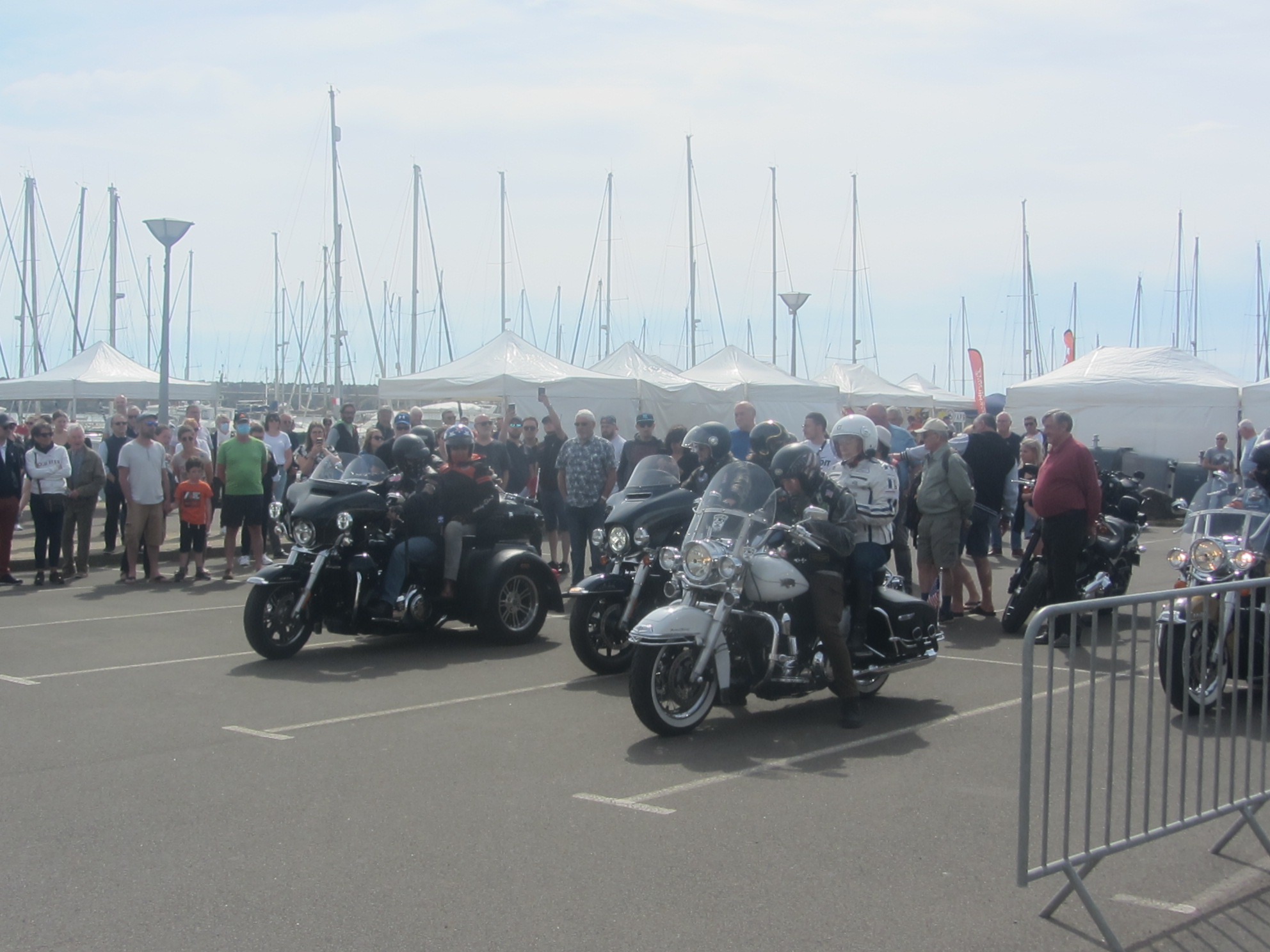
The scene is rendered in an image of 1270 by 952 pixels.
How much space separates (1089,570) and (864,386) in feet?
94.6

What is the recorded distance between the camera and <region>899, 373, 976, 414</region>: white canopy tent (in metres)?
42.8

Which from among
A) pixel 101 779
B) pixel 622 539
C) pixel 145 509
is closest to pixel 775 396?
pixel 145 509

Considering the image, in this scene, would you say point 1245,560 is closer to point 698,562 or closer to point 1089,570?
point 698,562

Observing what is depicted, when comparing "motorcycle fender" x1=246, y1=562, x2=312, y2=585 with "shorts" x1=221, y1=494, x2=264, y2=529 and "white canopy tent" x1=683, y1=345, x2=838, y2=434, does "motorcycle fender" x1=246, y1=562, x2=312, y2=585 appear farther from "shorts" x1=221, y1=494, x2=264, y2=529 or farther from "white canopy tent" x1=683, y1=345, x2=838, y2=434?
"white canopy tent" x1=683, y1=345, x2=838, y2=434

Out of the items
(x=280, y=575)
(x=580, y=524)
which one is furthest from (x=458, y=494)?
(x=580, y=524)

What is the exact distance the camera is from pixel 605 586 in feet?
29.4

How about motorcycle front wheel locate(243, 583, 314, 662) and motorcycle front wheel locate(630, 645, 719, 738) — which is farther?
motorcycle front wheel locate(243, 583, 314, 662)

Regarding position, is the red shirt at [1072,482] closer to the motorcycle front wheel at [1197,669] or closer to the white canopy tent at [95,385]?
the motorcycle front wheel at [1197,669]

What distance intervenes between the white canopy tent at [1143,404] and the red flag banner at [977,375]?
458cm

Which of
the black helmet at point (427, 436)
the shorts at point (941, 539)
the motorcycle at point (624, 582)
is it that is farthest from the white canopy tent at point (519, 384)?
the motorcycle at point (624, 582)

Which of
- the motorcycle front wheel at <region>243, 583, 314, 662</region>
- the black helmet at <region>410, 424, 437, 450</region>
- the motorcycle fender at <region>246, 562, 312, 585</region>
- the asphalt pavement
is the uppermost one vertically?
the black helmet at <region>410, 424, 437, 450</region>

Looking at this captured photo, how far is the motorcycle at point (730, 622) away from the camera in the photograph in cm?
689

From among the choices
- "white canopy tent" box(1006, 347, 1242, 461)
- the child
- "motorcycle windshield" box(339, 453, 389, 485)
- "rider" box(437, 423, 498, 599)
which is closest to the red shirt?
"rider" box(437, 423, 498, 599)

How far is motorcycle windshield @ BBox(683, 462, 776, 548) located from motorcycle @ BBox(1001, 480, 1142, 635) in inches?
169
